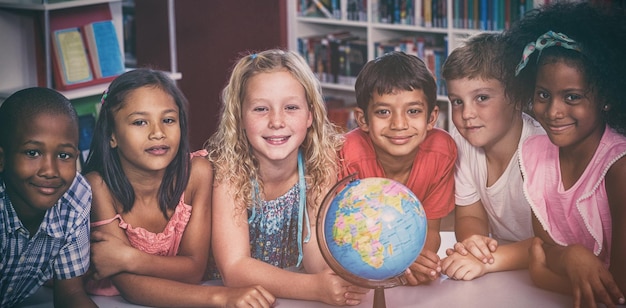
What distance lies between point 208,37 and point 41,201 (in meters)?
2.79

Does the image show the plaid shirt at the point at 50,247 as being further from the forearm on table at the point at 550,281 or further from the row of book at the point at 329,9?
the row of book at the point at 329,9

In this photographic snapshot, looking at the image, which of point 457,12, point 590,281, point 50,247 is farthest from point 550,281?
point 457,12

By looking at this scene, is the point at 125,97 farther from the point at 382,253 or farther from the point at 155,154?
the point at 382,253

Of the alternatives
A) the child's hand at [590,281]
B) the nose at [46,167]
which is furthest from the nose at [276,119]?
the child's hand at [590,281]

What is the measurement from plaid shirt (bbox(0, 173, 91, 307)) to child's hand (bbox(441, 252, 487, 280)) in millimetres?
1258

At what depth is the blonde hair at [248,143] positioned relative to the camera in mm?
2973

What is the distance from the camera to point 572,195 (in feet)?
9.77

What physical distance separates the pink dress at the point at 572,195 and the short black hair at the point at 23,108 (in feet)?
5.44

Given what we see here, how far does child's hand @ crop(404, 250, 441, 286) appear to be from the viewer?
116 inches

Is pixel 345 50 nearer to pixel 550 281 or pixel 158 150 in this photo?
pixel 158 150

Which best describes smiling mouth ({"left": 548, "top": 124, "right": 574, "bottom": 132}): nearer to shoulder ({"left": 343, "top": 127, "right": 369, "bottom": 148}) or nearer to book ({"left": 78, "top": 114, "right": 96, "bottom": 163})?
shoulder ({"left": 343, "top": 127, "right": 369, "bottom": 148})

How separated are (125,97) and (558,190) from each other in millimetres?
1556

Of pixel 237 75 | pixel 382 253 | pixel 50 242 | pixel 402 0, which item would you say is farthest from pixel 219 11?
pixel 382 253

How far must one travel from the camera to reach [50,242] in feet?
9.33
